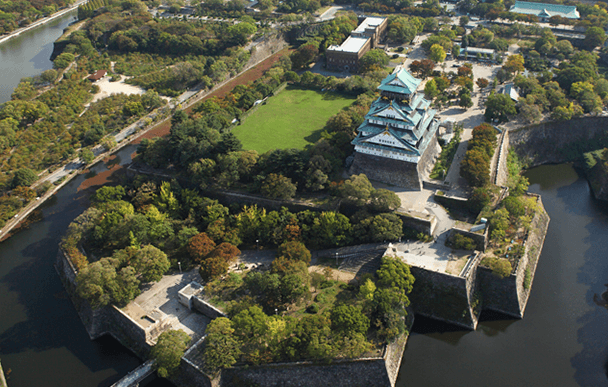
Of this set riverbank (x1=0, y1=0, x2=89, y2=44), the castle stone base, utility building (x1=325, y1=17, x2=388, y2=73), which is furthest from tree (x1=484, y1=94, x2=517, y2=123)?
riverbank (x1=0, y1=0, x2=89, y2=44)

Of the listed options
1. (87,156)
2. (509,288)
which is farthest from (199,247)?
(509,288)

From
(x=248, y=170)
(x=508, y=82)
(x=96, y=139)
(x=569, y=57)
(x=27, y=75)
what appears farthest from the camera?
(x=27, y=75)

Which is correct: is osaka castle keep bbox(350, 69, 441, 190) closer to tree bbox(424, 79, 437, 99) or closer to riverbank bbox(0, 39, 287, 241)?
tree bbox(424, 79, 437, 99)

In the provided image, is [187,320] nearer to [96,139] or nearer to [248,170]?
[248,170]

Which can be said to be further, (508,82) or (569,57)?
(569,57)

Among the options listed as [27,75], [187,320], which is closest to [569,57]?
[187,320]

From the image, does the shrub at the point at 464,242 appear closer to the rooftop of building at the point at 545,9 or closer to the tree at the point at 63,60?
the rooftop of building at the point at 545,9

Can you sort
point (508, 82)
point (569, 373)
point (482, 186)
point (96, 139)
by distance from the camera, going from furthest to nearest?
point (508, 82), point (96, 139), point (482, 186), point (569, 373)
